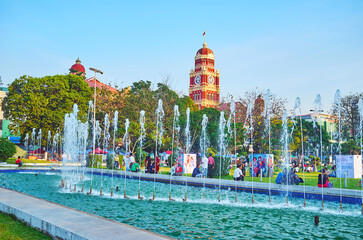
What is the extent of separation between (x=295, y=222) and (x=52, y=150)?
45139 millimetres

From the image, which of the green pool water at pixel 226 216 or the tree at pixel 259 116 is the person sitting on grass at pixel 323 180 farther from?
the tree at pixel 259 116

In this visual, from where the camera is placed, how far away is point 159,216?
31.6ft

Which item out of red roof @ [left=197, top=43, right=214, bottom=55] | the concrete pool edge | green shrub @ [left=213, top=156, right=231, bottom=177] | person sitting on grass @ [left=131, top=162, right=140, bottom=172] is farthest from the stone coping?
red roof @ [left=197, top=43, right=214, bottom=55]

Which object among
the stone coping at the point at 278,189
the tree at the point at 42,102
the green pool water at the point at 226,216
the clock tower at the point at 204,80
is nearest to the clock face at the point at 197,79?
the clock tower at the point at 204,80

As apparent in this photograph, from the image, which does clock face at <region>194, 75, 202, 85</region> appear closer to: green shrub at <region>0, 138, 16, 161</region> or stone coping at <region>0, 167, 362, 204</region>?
green shrub at <region>0, 138, 16, 161</region>

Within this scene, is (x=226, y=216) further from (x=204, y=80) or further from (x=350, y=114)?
(x=204, y=80)

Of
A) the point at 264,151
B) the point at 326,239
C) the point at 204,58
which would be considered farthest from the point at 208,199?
the point at 204,58

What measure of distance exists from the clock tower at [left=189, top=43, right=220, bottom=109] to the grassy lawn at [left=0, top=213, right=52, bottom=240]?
3284 inches

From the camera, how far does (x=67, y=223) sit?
20.6 feet

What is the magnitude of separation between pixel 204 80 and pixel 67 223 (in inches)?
3405

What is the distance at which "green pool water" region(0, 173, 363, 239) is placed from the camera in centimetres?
786

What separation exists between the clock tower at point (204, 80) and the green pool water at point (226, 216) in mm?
77380

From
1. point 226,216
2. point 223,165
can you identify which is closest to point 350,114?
point 223,165

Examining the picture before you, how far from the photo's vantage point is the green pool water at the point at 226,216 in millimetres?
7864
